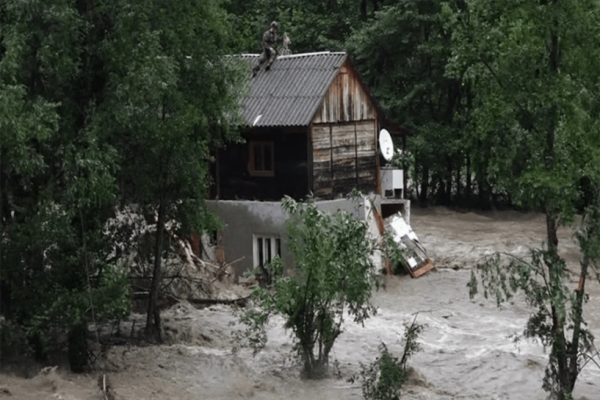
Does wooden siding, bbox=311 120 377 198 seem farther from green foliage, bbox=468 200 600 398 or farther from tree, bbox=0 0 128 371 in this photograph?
green foliage, bbox=468 200 600 398

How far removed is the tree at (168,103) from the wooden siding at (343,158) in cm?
730

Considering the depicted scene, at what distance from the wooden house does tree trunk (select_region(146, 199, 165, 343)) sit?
306 inches

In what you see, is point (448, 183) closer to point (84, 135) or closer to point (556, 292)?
point (84, 135)

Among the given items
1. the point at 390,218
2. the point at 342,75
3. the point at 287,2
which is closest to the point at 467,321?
the point at 390,218

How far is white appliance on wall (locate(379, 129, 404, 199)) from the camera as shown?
1223 inches

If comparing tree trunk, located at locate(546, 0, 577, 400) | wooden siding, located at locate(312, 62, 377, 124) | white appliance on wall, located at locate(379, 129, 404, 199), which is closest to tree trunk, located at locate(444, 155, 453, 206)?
white appliance on wall, located at locate(379, 129, 404, 199)

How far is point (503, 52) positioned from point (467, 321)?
955 cm

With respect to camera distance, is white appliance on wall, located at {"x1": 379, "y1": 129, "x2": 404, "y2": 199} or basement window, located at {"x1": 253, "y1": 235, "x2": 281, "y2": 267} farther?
white appliance on wall, located at {"x1": 379, "y1": 129, "x2": 404, "y2": 199}

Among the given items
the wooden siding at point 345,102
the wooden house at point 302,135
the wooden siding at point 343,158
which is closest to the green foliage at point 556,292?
the wooden house at point 302,135

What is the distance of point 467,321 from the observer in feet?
81.9

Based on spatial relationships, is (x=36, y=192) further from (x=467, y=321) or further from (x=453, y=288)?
(x=453, y=288)

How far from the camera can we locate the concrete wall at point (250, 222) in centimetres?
2820

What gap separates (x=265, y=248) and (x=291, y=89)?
4.46 m

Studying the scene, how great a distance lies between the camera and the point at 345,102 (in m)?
29.8
